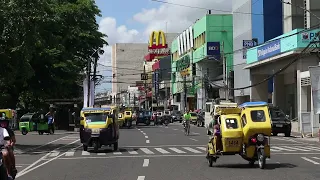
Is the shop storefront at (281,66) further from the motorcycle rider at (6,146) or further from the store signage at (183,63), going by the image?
the store signage at (183,63)

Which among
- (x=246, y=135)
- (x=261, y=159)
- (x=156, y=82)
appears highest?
(x=156, y=82)

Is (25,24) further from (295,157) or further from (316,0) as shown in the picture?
(316,0)

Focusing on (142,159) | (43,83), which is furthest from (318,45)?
(142,159)

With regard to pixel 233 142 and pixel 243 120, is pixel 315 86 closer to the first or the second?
pixel 243 120

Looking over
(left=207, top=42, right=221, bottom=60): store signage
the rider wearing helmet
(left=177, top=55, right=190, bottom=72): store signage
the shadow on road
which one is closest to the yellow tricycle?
the shadow on road

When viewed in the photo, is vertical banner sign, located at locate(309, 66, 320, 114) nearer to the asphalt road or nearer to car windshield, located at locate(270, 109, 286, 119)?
car windshield, located at locate(270, 109, 286, 119)

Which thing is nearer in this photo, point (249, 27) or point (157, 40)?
point (249, 27)

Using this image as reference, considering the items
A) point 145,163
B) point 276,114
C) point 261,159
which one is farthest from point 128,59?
point 261,159

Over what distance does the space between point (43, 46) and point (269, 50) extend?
24.3m

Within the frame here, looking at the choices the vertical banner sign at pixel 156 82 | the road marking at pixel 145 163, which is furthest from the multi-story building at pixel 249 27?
the vertical banner sign at pixel 156 82

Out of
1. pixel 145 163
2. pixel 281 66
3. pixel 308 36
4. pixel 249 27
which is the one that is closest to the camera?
pixel 145 163

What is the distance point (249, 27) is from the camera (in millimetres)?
59531

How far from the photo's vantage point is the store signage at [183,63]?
3802 inches

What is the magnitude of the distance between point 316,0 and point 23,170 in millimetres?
37346
